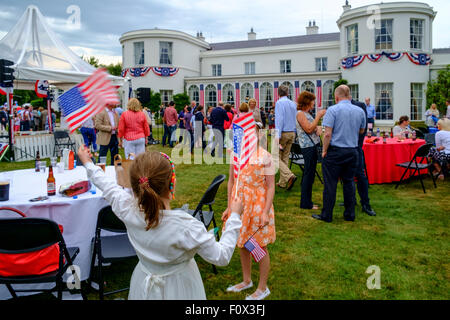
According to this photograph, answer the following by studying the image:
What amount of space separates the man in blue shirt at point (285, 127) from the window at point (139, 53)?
2452 centimetres

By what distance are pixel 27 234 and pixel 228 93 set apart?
26.5m

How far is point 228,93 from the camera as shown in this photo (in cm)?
2830

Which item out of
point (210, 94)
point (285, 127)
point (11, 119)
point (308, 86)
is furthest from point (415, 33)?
point (11, 119)

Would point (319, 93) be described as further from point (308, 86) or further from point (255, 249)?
point (255, 249)

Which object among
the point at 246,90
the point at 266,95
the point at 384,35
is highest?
the point at 384,35

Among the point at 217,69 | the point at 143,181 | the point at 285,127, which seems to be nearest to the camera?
the point at 143,181

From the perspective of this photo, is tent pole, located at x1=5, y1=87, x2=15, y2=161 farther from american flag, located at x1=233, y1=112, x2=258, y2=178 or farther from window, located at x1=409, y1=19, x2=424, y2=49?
window, located at x1=409, y1=19, x2=424, y2=49

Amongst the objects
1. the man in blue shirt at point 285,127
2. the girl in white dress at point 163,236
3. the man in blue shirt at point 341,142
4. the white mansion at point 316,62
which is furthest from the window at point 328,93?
the girl in white dress at point 163,236

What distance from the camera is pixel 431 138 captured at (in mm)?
9297

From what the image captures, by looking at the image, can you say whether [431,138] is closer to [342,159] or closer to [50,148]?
[342,159]

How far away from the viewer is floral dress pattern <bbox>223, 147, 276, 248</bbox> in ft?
9.31

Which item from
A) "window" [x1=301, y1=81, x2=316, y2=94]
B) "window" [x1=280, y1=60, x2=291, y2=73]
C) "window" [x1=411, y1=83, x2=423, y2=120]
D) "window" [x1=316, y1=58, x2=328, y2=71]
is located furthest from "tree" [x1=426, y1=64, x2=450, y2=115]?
"window" [x1=280, y1=60, x2=291, y2=73]

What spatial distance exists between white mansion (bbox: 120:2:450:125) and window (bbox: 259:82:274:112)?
0.25ft
